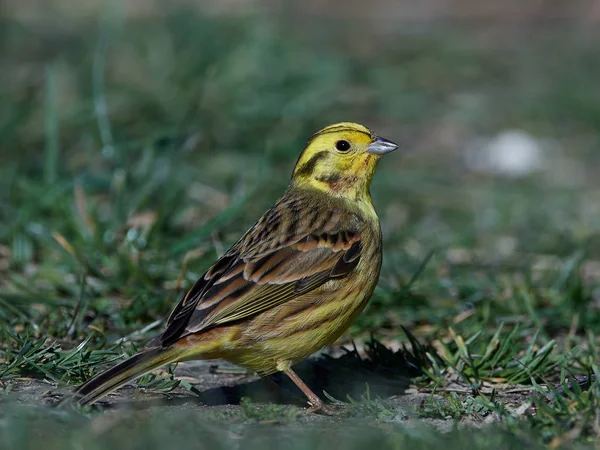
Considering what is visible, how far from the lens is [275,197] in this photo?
7.27 m

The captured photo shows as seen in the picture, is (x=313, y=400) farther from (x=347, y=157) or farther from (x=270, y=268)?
(x=347, y=157)

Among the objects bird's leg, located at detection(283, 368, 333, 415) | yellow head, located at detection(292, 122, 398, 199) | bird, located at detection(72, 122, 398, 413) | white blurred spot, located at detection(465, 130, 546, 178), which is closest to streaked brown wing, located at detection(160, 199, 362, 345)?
bird, located at detection(72, 122, 398, 413)

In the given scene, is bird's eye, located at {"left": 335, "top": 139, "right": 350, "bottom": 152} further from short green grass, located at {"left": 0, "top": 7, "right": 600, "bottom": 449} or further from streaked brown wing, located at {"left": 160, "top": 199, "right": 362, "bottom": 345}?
short green grass, located at {"left": 0, "top": 7, "right": 600, "bottom": 449}

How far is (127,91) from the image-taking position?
8570 millimetres

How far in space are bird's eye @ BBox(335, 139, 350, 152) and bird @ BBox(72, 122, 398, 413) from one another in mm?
201

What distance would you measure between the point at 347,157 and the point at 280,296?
972 millimetres

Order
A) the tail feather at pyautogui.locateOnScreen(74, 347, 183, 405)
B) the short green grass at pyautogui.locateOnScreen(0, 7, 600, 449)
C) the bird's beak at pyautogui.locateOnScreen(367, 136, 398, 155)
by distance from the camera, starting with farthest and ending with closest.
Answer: the bird's beak at pyautogui.locateOnScreen(367, 136, 398, 155) → the short green grass at pyautogui.locateOnScreen(0, 7, 600, 449) → the tail feather at pyautogui.locateOnScreen(74, 347, 183, 405)

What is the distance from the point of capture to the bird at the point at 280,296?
4.23m

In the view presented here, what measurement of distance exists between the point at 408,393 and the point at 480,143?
5.06 m

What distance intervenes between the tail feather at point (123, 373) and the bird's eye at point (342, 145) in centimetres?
142

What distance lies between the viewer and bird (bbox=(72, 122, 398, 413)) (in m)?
4.23

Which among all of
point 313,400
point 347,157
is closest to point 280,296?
point 313,400

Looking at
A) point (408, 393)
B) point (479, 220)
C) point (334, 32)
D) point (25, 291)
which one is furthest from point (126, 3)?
point (408, 393)

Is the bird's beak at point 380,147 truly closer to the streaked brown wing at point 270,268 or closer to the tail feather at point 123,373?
the streaked brown wing at point 270,268
